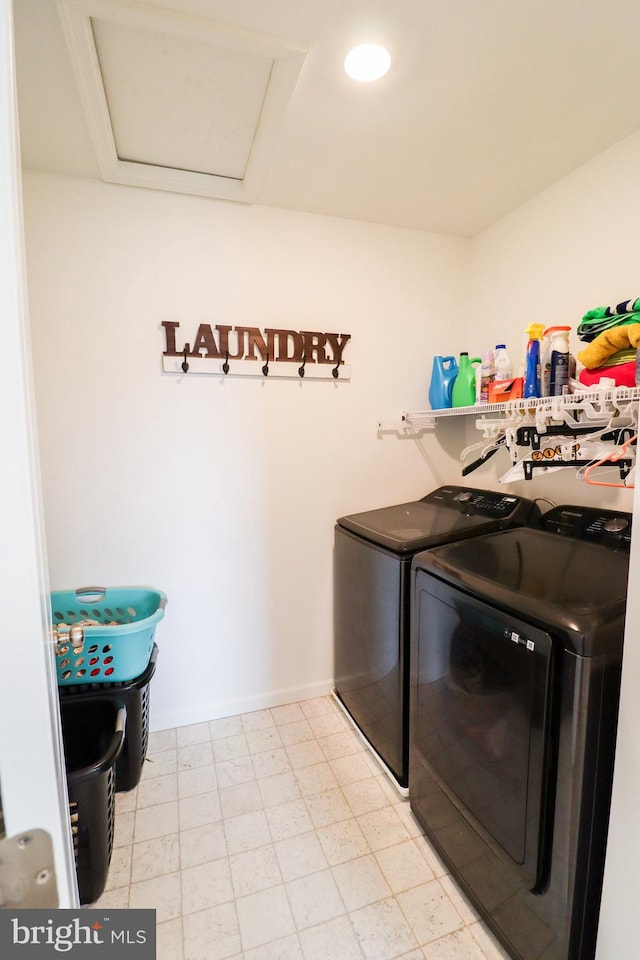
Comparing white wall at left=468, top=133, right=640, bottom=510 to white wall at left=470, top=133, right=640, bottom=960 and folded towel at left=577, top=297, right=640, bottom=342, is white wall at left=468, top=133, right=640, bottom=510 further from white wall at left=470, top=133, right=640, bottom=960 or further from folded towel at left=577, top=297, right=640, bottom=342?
folded towel at left=577, top=297, right=640, bottom=342

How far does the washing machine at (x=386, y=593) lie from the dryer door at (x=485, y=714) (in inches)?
6.2

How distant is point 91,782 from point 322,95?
86.2 inches

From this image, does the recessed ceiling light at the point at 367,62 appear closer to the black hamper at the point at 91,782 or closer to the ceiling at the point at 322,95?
the ceiling at the point at 322,95

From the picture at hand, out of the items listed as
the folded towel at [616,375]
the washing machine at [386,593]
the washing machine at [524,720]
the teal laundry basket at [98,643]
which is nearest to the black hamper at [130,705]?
the teal laundry basket at [98,643]

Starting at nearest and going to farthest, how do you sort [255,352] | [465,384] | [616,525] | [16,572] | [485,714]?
[16,572] < [485,714] < [616,525] < [255,352] < [465,384]

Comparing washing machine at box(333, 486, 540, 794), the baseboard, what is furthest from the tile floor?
washing machine at box(333, 486, 540, 794)

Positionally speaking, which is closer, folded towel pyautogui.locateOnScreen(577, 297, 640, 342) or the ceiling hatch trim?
the ceiling hatch trim

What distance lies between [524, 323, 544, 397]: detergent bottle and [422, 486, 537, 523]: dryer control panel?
18.7 inches

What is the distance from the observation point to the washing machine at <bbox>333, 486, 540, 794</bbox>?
1.65 m

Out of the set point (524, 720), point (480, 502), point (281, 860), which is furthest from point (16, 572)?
point (480, 502)

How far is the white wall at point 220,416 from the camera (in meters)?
1.80

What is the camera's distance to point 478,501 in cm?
201

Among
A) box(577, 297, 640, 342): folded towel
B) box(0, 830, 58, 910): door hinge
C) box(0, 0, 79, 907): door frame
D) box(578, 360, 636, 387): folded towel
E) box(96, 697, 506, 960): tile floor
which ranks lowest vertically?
box(96, 697, 506, 960): tile floor

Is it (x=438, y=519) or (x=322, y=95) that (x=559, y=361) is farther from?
(x=322, y=95)
